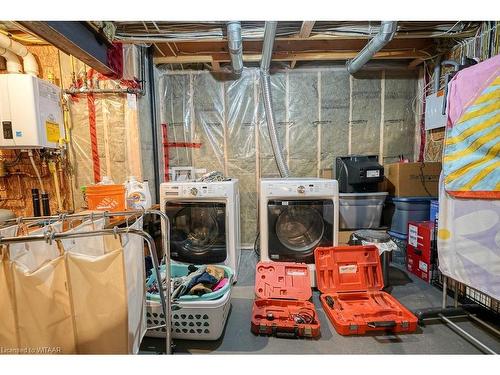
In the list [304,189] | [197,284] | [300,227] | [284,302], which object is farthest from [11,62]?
[284,302]

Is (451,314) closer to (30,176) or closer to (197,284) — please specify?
(197,284)

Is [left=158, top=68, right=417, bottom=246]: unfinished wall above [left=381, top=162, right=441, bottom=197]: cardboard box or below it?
above

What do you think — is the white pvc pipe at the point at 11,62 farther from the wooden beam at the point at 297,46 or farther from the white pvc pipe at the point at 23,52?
the wooden beam at the point at 297,46

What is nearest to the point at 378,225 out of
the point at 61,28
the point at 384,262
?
the point at 384,262

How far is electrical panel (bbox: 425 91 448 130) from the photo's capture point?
267cm

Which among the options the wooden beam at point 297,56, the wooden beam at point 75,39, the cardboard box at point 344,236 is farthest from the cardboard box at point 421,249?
the wooden beam at point 75,39

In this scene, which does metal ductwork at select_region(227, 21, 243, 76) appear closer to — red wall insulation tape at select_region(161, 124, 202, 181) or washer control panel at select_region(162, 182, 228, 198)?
red wall insulation tape at select_region(161, 124, 202, 181)

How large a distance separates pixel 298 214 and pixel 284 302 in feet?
2.55

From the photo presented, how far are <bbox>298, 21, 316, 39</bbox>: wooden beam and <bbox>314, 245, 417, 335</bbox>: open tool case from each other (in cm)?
198

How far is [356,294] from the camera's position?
192cm

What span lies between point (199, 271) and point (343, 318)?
1.06 meters

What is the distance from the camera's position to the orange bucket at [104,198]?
203 centimetres

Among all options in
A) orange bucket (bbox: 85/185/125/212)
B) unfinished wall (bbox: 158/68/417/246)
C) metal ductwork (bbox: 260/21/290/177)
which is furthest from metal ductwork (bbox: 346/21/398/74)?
orange bucket (bbox: 85/185/125/212)

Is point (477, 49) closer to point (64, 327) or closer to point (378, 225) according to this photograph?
point (378, 225)
